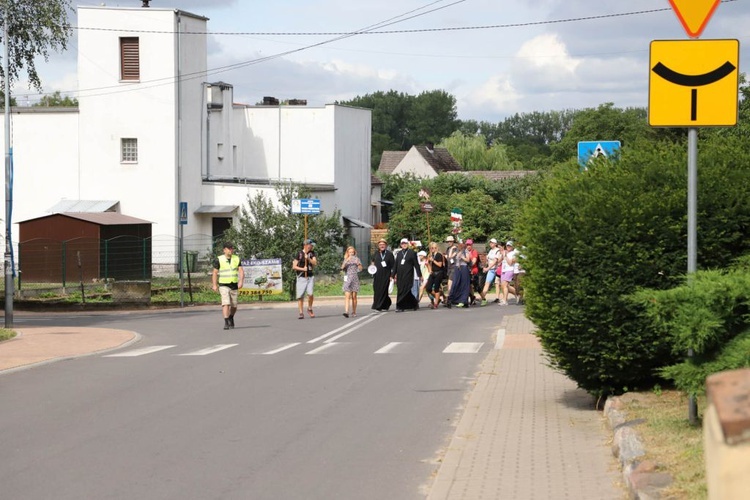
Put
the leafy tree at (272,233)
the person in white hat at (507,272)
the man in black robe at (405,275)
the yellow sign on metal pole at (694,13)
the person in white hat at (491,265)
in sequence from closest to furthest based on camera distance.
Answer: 1. the yellow sign on metal pole at (694,13)
2. the man in black robe at (405,275)
3. the person in white hat at (507,272)
4. the person in white hat at (491,265)
5. the leafy tree at (272,233)

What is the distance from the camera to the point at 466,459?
8344mm

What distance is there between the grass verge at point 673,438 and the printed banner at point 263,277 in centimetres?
2322

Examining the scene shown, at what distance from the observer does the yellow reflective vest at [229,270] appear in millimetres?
21828

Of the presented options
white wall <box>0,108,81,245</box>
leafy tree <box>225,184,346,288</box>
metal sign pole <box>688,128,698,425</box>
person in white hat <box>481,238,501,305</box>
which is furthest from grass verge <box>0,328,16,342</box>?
white wall <box>0,108,81,245</box>

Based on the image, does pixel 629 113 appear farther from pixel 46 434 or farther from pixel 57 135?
pixel 46 434

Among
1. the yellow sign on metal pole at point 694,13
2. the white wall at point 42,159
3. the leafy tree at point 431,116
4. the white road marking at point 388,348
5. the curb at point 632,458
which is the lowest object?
the white road marking at point 388,348

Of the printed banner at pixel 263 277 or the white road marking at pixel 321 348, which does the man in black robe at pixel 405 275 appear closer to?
the printed banner at pixel 263 277

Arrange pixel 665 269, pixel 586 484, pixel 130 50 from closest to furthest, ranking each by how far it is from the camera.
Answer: pixel 586 484 → pixel 665 269 → pixel 130 50

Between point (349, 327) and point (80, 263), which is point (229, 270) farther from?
point (80, 263)

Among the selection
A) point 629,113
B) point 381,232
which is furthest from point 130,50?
point 629,113

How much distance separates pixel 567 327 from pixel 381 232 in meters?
43.8

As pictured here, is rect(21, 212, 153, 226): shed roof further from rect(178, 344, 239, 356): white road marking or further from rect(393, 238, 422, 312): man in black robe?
rect(178, 344, 239, 356): white road marking

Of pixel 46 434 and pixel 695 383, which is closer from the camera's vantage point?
pixel 695 383

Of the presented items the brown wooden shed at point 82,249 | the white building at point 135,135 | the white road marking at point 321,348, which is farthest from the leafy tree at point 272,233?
the white road marking at point 321,348
